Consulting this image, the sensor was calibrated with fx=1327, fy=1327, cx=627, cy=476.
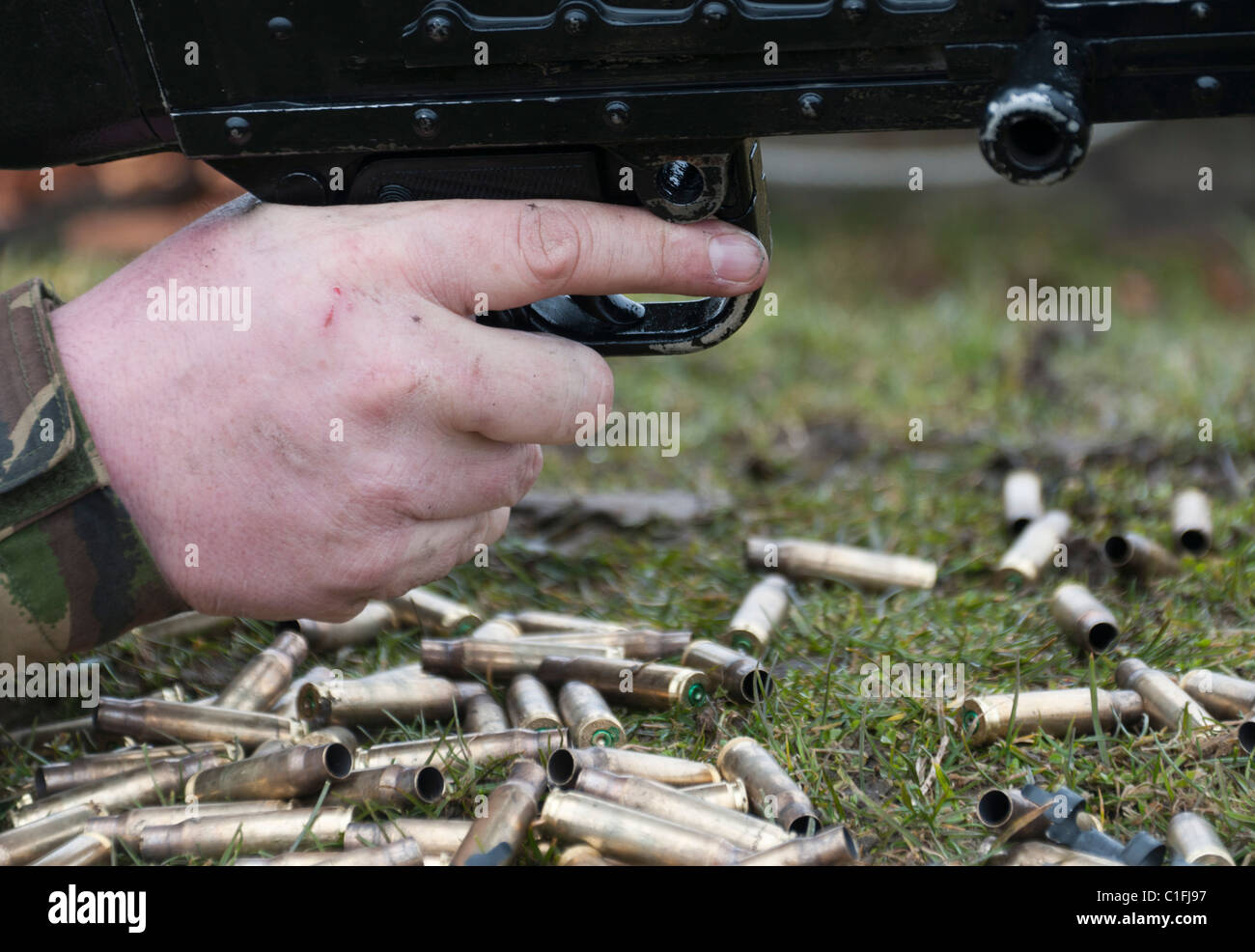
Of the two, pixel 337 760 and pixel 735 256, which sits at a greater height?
pixel 735 256

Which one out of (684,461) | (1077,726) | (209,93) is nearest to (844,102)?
(209,93)

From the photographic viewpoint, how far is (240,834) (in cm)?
246

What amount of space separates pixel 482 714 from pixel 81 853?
0.85m

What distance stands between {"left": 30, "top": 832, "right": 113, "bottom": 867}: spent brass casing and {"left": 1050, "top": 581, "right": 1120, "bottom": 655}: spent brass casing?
216cm

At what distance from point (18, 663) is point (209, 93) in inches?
49.5

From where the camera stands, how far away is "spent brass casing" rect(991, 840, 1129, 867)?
7.43 ft

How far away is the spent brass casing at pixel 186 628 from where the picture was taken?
3525 mm

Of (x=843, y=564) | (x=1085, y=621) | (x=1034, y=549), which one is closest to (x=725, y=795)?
(x=1085, y=621)

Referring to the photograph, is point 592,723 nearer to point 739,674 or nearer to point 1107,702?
point 739,674

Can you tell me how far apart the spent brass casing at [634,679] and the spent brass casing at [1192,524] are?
5.16 feet

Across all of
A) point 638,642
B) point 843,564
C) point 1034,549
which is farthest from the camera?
point 843,564

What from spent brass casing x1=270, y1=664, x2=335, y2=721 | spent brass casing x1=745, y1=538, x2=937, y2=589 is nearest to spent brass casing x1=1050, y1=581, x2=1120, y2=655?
spent brass casing x1=745, y1=538, x2=937, y2=589

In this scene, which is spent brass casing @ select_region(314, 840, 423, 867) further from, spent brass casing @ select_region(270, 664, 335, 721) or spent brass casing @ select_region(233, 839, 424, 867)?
spent brass casing @ select_region(270, 664, 335, 721)

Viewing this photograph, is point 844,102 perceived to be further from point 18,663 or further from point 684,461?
point 684,461
